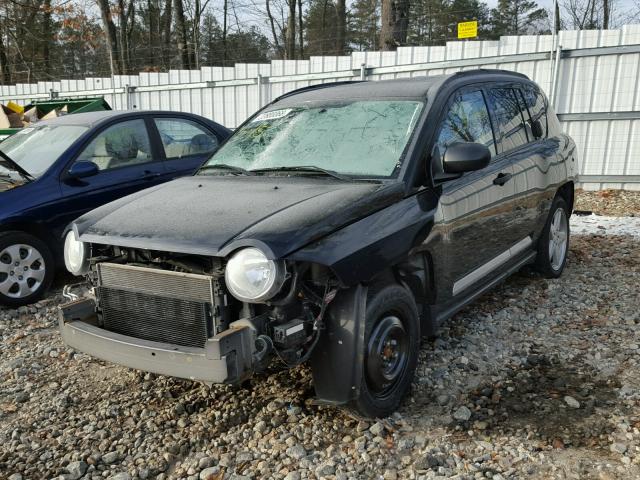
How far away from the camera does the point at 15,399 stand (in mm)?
3637

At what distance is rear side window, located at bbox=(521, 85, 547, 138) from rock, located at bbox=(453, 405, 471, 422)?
106 inches

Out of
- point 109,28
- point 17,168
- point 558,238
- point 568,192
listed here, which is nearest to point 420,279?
point 558,238

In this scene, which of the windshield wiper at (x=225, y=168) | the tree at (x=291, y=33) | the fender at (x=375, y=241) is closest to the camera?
the fender at (x=375, y=241)

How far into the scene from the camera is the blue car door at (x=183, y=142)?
20.9ft

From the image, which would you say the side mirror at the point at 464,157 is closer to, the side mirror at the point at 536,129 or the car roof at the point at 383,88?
the car roof at the point at 383,88

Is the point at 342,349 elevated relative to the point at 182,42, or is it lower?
lower

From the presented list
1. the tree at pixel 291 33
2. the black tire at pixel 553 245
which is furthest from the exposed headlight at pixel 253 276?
the tree at pixel 291 33

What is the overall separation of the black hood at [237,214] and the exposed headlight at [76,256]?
10cm

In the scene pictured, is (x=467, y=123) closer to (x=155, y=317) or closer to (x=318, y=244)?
(x=318, y=244)

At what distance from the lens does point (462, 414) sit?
3268 millimetres

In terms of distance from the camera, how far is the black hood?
8.96ft

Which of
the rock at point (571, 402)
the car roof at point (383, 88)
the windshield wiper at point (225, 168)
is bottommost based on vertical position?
the rock at point (571, 402)

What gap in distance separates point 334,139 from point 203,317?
5.02 ft

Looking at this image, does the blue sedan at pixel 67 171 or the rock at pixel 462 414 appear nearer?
the rock at pixel 462 414
